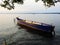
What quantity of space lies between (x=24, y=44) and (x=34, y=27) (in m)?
18.4

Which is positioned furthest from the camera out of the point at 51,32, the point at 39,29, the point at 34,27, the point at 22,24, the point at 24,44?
the point at 22,24

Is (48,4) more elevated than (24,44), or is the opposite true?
(48,4)

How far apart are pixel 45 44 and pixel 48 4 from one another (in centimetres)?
2111

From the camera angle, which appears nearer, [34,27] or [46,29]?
[46,29]

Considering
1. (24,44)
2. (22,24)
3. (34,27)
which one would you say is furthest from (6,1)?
(22,24)

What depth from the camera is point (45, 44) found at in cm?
3231

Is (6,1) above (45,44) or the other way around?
above

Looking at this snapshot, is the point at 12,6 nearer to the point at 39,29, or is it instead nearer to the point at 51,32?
the point at 51,32

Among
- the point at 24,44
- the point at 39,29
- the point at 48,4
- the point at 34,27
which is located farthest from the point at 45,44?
the point at 48,4

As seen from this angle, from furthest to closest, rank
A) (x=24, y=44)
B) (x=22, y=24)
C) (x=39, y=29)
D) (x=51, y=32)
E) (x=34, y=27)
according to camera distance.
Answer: (x=22, y=24), (x=34, y=27), (x=39, y=29), (x=51, y=32), (x=24, y=44)

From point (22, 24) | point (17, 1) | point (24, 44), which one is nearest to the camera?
point (17, 1)

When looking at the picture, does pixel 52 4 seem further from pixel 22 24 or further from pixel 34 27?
pixel 22 24

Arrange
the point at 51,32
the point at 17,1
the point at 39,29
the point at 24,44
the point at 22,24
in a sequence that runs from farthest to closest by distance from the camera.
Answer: the point at 22,24 → the point at 39,29 → the point at 51,32 → the point at 24,44 → the point at 17,1

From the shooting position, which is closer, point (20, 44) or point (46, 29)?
point (20, 44)
